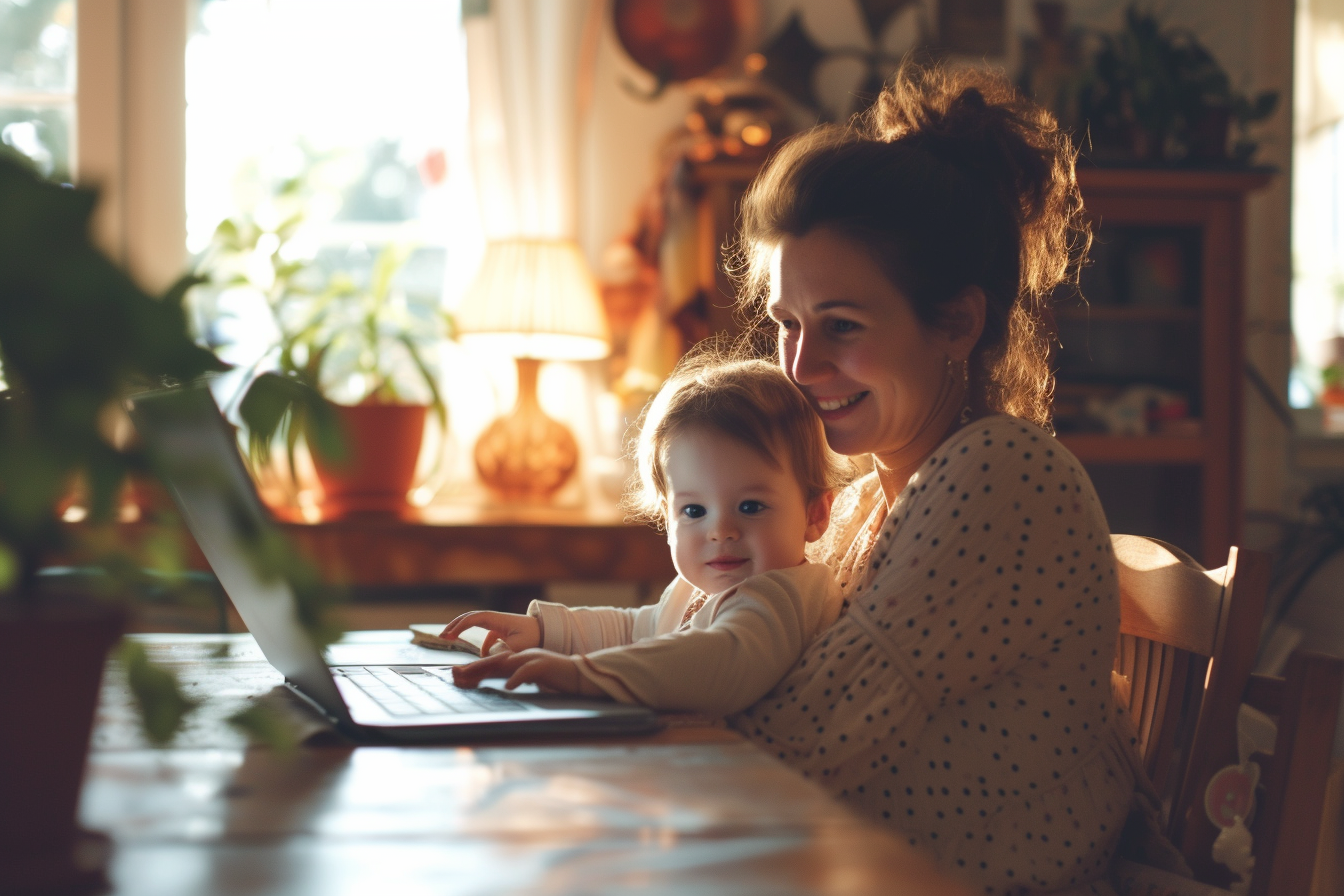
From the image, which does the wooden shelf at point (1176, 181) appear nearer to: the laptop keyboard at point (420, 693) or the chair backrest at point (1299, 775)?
the chair backrest at point (1299, 775)

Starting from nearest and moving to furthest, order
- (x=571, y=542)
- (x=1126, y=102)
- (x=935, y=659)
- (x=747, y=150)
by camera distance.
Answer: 1. (x=935, y=659)
2. (x=571, y=542)
3. (x=747, y=150)
4. (x=1126, y=102)

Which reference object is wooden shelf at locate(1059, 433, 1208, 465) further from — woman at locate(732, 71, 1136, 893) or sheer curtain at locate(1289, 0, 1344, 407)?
woman at locate(732, 71, 1136, 893)

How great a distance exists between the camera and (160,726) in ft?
Result: 1.48

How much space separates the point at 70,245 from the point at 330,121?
9.11 feet

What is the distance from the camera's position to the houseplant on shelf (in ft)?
1.36

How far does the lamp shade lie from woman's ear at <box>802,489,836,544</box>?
1432 mm

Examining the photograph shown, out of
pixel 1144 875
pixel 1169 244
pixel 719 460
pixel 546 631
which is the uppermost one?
pixel 1169 244

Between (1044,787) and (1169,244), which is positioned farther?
(1169,244)

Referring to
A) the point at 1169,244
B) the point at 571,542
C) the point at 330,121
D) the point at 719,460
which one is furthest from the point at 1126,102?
the point at 719,460

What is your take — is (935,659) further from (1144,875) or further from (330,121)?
(330,121)

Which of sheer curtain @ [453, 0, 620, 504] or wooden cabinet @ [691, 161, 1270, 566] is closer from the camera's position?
wooden cabinet @ [691, 161, 1270, 566]

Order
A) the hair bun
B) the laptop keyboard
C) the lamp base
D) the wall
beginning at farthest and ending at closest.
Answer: the wall
the lamp base
the hair bun
the laptop keyboard

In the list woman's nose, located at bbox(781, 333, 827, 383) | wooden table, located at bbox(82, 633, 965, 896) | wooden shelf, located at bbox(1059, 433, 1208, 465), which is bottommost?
wooden table, located at bbox(82, 633, 965, 896)

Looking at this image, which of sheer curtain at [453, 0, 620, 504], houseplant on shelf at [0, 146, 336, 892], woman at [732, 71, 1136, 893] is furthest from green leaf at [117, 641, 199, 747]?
sheer curtain at [453, 0, 620, 504]
